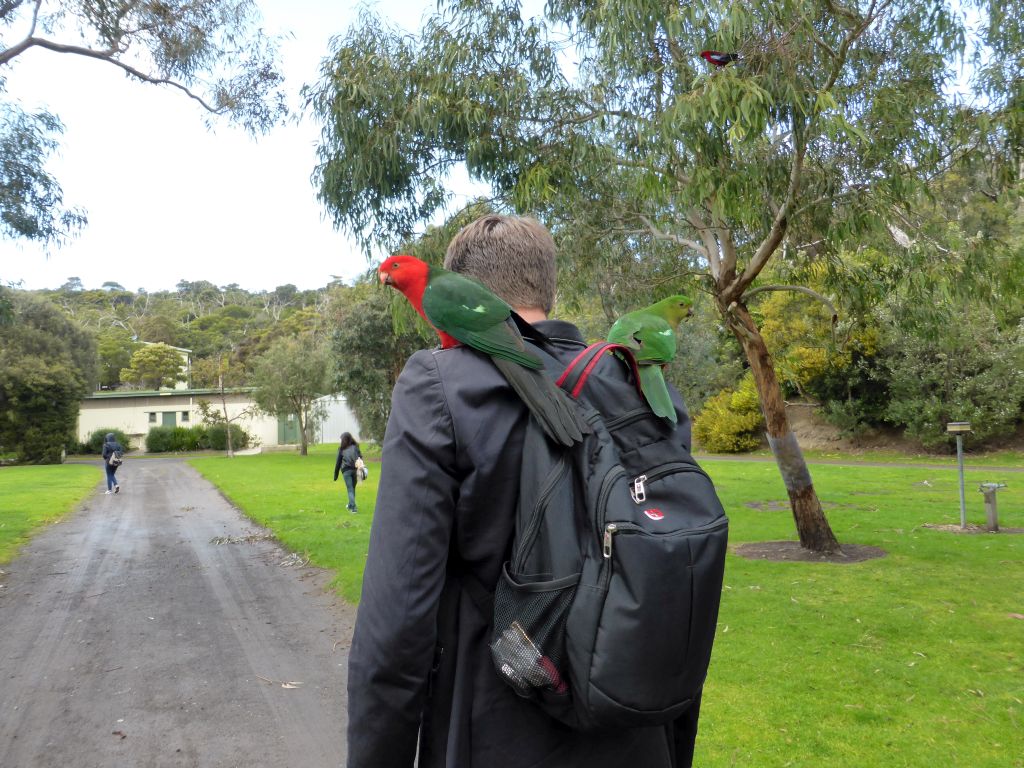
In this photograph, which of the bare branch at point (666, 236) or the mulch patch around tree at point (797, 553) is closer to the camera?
the mulch patch around tree at point (797, 553)

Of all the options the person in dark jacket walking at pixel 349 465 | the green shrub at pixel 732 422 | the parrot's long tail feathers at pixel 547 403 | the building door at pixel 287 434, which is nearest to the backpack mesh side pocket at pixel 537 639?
the parrot's long tail feathers at pixel 547 403

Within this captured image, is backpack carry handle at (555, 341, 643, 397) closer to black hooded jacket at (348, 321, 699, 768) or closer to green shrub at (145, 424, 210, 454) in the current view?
black hooded jacket at (348, 321, 699, 768)

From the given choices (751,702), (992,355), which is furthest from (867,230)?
(992,355)

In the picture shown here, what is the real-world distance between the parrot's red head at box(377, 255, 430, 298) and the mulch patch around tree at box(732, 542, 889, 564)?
7246 mm

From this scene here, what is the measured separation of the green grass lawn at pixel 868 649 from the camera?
3.99 meters

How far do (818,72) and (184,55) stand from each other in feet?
29.5

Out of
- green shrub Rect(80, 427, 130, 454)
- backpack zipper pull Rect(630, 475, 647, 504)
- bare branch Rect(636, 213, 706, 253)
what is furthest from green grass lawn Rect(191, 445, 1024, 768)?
green shrub Rect(80, 427, 130, 454)

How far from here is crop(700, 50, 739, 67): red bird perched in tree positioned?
5820 mm

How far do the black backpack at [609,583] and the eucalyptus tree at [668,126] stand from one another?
5.17m

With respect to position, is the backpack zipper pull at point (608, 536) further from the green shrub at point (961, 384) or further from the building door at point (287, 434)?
the building door at point (287, 434)

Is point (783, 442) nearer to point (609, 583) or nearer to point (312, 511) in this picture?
point (609, 583)

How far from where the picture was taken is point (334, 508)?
1441 centimetres

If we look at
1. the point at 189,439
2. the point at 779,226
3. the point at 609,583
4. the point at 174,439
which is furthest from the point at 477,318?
the point at 174,439

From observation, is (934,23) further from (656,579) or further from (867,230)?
(656,579)
